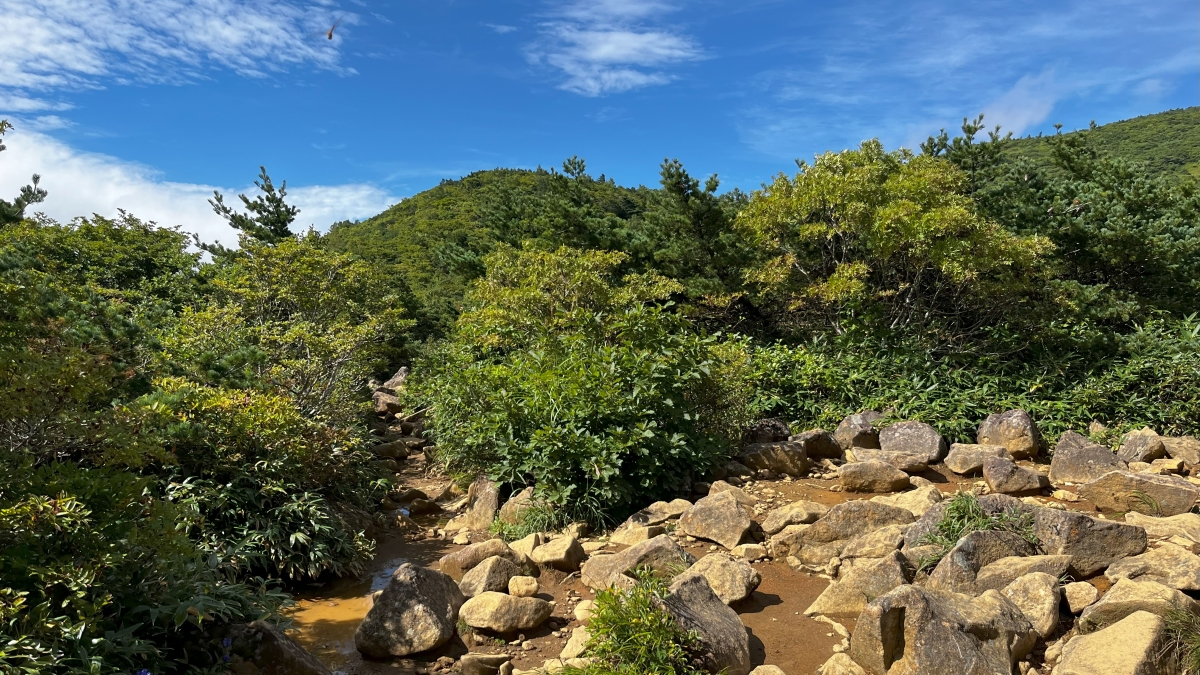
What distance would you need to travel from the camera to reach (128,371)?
558cm

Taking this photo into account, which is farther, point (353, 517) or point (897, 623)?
point (353, 517)

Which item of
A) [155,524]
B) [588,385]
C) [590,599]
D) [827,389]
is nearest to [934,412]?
[827,389]

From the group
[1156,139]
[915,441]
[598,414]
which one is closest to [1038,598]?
[598,414]

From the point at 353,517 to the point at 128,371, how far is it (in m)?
2.29

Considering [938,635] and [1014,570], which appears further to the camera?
[1014,570]

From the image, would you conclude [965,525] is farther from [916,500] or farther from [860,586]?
[916,500]

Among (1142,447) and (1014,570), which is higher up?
(1142,447)

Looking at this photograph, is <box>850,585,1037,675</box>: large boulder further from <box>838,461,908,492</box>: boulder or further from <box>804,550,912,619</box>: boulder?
<box>838,461,908,492</box>: boulder

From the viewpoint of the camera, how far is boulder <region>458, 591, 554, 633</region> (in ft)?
15.1

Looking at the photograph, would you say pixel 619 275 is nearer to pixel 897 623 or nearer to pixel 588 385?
pixel 588 385

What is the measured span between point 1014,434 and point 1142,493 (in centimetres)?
248

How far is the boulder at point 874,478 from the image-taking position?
7.34 metres

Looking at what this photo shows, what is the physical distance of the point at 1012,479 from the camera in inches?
281

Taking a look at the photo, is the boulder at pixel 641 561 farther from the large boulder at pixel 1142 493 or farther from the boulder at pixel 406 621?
the large boulder at pixel 1142 493
